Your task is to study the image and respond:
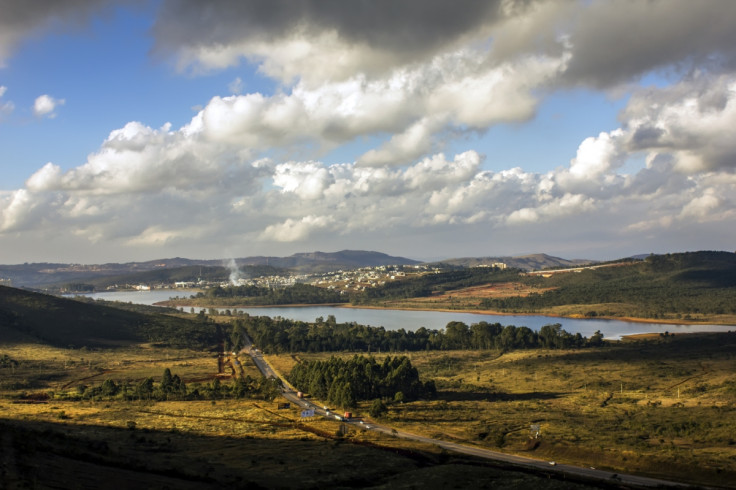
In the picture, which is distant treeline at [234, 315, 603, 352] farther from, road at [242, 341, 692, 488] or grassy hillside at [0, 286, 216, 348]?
road at [242, 341, 692, 488]

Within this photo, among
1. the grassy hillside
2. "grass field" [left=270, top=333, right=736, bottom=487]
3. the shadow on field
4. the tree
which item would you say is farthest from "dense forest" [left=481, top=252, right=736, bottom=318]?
the shadow on field

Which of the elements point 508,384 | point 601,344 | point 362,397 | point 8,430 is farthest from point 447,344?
point 8,430

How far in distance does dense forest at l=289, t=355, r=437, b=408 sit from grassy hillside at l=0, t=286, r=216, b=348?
57804mm

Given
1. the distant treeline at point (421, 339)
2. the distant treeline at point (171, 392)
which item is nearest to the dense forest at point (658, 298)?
the distant treeline at point (421, 339)

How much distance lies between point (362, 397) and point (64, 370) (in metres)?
44.7

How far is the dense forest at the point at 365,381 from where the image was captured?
56669 millimetres

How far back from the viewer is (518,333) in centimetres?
10494

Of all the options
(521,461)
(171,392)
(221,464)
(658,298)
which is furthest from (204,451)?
(658,298)

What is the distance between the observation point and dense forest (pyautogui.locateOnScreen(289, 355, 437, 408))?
186 ft

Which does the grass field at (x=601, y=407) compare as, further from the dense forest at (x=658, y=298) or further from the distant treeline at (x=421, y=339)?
the dense forest at (x=658, y=298)

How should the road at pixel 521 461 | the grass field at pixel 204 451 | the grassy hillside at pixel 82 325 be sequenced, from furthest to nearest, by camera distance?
the grassy hillside at pixel 82 325, the road at pixel 521 461, the grass field at pixel 204 451

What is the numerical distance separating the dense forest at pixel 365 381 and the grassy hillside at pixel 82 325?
190ft

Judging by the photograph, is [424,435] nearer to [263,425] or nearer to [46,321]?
[263,425]

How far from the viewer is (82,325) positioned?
→ 114 meters
